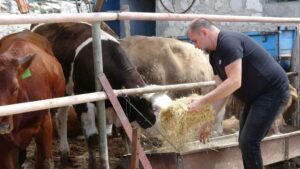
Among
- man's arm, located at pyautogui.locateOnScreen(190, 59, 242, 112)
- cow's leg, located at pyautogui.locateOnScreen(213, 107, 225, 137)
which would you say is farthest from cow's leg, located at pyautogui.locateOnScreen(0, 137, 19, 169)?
cow's leg, located at pyautogui.locateOnScreen(213, 107, 225, 137)

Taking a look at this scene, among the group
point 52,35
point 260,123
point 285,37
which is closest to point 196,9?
point 285,37

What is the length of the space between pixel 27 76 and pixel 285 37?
6046 mm

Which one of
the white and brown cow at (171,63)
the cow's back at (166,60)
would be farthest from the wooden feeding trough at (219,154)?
the cow's back at (166,60)

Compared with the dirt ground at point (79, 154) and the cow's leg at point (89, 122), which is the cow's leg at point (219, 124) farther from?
the cow's leg at point (89, 122)

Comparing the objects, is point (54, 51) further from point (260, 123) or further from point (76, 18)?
point (260, 123)

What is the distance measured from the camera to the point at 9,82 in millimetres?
4363

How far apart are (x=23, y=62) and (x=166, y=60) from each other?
3386mm

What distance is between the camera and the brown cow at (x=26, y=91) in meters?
4.38

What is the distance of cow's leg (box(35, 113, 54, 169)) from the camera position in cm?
511

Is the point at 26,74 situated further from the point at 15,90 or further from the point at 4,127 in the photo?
the point at 4,127

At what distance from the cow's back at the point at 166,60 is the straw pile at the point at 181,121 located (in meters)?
2.05

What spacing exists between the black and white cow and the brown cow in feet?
1.29

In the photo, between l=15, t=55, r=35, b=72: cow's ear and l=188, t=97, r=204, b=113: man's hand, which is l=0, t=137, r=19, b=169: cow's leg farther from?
l=188, t=97, r=204, b=113: man's hand

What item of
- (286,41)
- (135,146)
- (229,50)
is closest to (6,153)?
(135,146)
